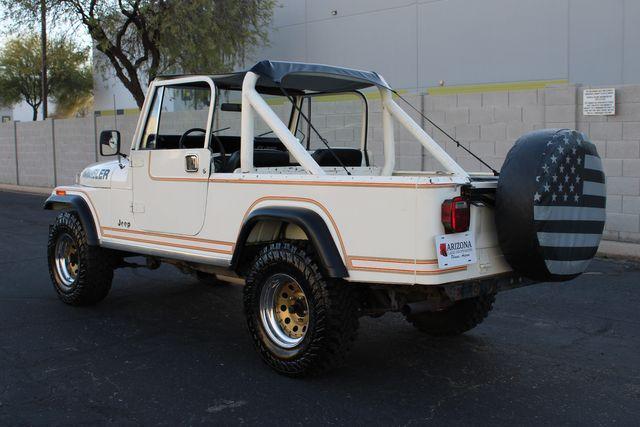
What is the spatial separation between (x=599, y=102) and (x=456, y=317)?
609 centimetres

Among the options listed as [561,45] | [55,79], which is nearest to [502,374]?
[561,45]

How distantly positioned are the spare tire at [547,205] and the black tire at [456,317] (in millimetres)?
1065

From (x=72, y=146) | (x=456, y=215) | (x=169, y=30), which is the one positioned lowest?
(x=456, y=215)

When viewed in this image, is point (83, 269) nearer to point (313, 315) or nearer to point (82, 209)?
point (82, 209)

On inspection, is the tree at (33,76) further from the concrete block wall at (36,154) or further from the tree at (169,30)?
the tree at (169,30)

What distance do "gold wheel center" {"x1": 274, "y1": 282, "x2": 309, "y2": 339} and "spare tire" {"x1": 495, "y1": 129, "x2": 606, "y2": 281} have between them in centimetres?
136

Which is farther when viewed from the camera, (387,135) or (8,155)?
(8,155)

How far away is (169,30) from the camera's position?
18.7 meters

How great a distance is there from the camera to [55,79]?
39.9 metres

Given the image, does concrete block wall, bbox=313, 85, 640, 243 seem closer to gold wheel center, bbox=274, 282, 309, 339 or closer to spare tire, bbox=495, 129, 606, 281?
gold wheel center, bbox=274, 282, 309, 339

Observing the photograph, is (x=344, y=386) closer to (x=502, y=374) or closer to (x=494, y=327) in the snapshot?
(x=502, y=374)

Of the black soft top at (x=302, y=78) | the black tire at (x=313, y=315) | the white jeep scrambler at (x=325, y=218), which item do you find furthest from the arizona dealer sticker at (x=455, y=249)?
the black soft top at (x=302, y=78)

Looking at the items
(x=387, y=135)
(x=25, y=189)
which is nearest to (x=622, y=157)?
(x=387, y=135)

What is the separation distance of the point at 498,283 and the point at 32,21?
19016mm
